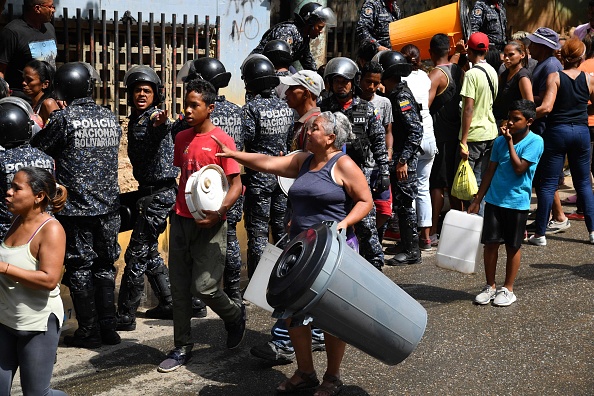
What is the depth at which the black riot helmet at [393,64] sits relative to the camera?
27.3ft

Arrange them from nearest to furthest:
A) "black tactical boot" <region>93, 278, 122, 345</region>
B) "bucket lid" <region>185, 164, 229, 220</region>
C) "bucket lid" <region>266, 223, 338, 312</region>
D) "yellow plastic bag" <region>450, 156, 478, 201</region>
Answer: "bucket lid" <region>266, 223, 338, 312</region>
"bucket lid" <region>185, 164, 229, 220</region>
"black tactical boot" <region>93, 278, 122, 345</region>
"yellow plastic bag" <region>450, 156, 478, 201</region>

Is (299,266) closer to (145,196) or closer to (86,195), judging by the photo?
(86,195)

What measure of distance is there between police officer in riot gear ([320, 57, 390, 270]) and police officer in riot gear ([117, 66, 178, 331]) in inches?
52.0

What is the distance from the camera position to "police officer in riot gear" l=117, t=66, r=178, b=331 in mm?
6734

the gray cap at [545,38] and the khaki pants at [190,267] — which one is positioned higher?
the gray cap at [545,38]

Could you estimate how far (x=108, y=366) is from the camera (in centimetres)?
601

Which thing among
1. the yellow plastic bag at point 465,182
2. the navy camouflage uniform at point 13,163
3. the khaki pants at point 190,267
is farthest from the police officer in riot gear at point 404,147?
the navy camouflage uniform at point 13,163

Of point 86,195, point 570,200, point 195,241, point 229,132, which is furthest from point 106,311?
point 570,200

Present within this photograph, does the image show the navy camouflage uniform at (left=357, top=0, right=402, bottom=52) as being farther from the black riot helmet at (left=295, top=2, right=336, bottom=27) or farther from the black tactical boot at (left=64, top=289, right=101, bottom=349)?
the black tactical boot at (left=64, top=289, right=101, bottom=349)

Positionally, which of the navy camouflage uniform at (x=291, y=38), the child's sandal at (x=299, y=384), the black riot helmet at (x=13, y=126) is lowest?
the child's sandal at (x=299, y=384)

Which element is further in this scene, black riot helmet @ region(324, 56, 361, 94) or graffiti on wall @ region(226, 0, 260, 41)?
graffiti on wall @ region(226, 0, 260, 41)

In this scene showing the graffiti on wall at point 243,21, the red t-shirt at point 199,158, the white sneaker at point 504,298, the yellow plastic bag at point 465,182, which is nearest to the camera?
the red t-shirt at point 199,158

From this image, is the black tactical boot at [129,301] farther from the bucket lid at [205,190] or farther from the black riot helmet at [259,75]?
the black riot helmet at [259,75]

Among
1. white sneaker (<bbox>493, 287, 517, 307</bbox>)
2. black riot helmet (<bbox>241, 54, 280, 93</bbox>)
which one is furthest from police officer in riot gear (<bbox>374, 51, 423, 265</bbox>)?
black riot helmet (<bbox>241, 54, 280, 93</bbox>)
